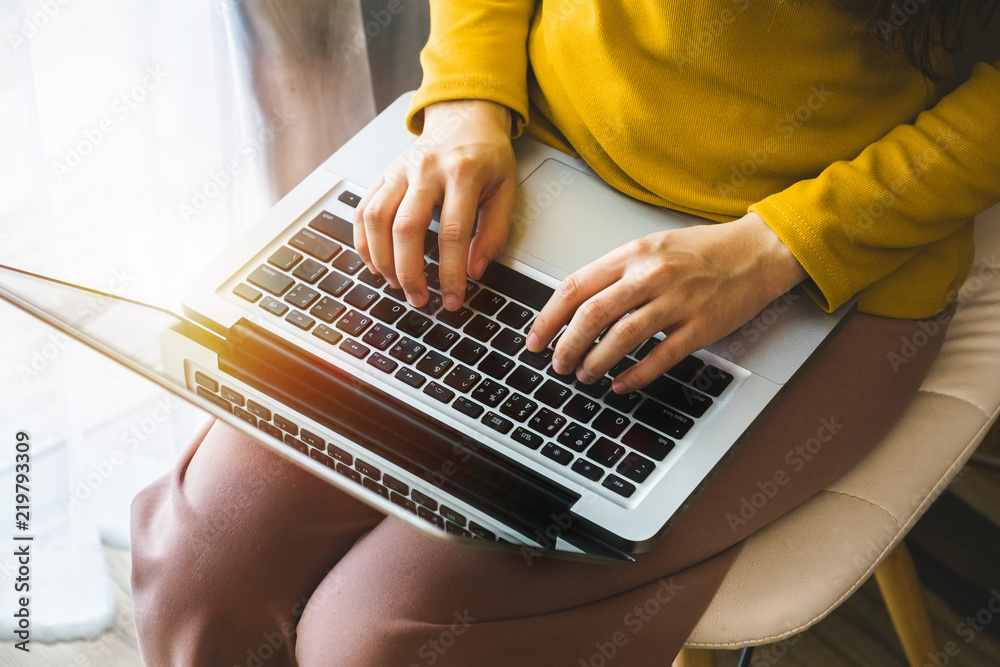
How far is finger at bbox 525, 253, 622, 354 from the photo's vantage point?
620 mm

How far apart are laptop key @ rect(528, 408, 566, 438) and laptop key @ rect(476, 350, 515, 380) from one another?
0.14ft

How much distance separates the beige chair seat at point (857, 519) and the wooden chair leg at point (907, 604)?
0.18m

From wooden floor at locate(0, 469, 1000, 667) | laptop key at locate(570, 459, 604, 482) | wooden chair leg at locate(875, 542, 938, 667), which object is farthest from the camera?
wooden floor at locate(0, 469, 1000, 667)

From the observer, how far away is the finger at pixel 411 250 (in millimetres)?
651

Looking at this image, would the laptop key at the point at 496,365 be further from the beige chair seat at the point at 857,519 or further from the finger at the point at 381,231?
the beige chair seat at the point at 857,519

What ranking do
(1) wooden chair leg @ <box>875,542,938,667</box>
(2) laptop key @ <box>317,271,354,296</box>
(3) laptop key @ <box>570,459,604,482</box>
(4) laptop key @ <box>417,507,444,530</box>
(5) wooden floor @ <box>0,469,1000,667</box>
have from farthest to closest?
(5) wooden floor @ <box>0,469,1000,667</box>, (1) wooden chair leg @ <box>875,542,938,667</box>, (2) laptop key @ <box>317,271,354,296</box>, (3) laptop key @ <box>570,459,604,482</box>, (4) laptop key @ <box>417,507,444,530</box>

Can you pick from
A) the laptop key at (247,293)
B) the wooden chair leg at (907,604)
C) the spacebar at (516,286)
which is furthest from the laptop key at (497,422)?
the wooden chair leg at (907,604)

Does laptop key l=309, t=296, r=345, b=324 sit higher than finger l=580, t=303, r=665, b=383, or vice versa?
finger l=580, t=303, r=665, b=383

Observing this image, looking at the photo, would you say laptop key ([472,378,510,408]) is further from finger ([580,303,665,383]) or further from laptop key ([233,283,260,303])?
laptop key ([233,283,260,303])

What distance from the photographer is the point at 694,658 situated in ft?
2.53

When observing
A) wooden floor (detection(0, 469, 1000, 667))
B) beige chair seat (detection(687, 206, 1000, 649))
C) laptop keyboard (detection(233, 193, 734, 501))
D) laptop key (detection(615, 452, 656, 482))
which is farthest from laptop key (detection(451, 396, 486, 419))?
wooden floor (detection(0, 469, 1000, 667))

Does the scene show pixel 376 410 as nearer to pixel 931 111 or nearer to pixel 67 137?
pixel 931 111

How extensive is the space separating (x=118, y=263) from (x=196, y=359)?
0.62m

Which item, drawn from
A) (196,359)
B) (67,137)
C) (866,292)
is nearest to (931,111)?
(866,292)
